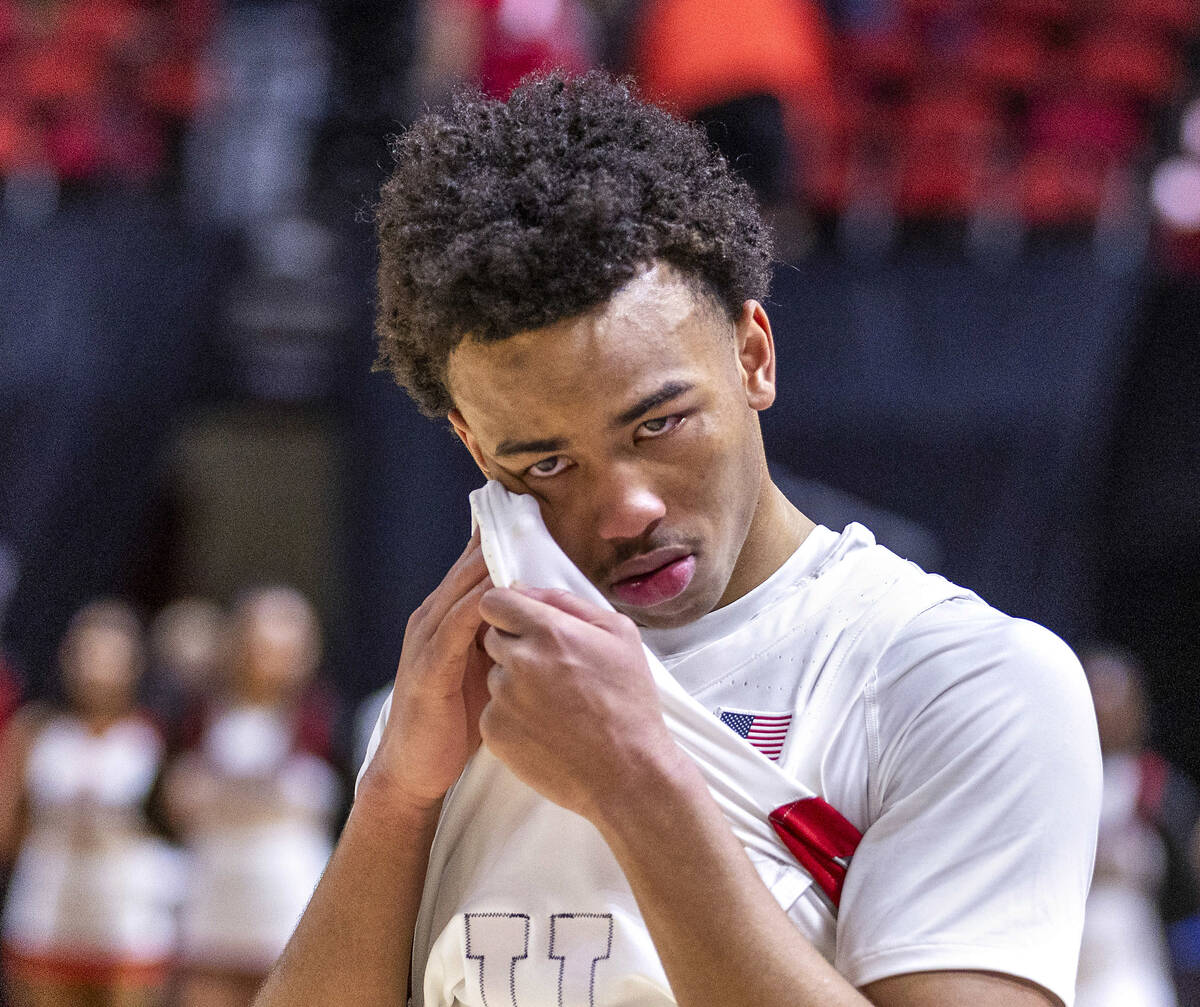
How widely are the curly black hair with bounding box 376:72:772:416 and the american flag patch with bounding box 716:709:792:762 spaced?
379mm

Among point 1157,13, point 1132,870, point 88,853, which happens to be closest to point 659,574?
point 1132,870

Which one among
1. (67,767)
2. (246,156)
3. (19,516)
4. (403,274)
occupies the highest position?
(246,156)

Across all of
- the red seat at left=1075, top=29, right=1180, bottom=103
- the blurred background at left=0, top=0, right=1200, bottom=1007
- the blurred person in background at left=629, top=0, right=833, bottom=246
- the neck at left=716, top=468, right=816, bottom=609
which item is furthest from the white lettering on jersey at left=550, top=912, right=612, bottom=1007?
the red seat at left=1075, top=29, right=1180, bottom=103

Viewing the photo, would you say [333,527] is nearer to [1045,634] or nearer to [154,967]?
[154,967]

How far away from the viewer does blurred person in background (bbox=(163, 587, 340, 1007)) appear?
467 centimetres

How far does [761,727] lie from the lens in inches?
51.0

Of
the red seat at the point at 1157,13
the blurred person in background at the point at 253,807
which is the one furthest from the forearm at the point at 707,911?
the red seat at the point at 1157,13

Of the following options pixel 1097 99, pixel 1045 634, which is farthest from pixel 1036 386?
pixel 1045 634

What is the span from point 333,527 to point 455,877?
651 centimetres

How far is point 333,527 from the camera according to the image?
25.4 feet

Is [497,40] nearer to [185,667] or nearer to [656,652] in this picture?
[185,667]

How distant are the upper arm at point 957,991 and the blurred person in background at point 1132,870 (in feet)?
11.8

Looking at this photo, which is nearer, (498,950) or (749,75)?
(498,950)

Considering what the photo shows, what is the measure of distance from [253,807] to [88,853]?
64cm
